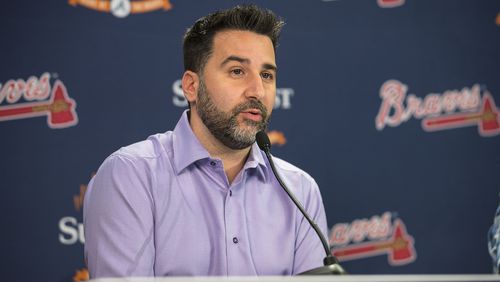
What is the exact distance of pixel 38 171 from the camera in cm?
234

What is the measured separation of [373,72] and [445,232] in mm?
716

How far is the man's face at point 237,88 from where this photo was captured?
5.46ft

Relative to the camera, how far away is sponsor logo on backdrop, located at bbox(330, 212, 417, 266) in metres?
2.57

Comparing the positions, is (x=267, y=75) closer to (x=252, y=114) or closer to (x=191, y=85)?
(x=252, y=114)

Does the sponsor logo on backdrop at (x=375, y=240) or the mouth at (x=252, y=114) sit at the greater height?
the mouth at (x=252, y=114)

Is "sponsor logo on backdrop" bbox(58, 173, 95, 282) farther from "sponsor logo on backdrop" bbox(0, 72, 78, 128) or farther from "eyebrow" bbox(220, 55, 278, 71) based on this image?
"eyebrow" bbox(220, 55, 278, 71)

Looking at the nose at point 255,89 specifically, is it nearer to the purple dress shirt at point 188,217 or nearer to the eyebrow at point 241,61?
the eyebrow at point 241,61

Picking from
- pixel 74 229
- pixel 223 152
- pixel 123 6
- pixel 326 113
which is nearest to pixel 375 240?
pixel 326 113

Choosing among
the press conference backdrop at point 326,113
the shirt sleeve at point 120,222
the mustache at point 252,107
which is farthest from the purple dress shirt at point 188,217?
the press conference backdrop at point 326,113

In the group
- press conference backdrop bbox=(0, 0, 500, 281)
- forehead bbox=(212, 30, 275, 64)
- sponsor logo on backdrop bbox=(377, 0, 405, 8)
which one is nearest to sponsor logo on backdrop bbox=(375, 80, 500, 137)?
press conference backdrop bbox=(0, 0, 500, 281)

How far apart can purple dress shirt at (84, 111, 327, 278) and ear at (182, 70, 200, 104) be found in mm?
68

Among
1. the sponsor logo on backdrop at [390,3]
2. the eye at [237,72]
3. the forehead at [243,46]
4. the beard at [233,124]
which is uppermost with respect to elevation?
the sponsor logo on backdrop at [390,3]

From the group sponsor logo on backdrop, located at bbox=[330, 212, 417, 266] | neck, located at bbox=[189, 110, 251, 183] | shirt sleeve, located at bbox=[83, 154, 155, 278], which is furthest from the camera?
sponsor logo on backdrop, located at bbox=[330, 212, 417, 266]

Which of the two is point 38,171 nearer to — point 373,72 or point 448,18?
point 373,72
